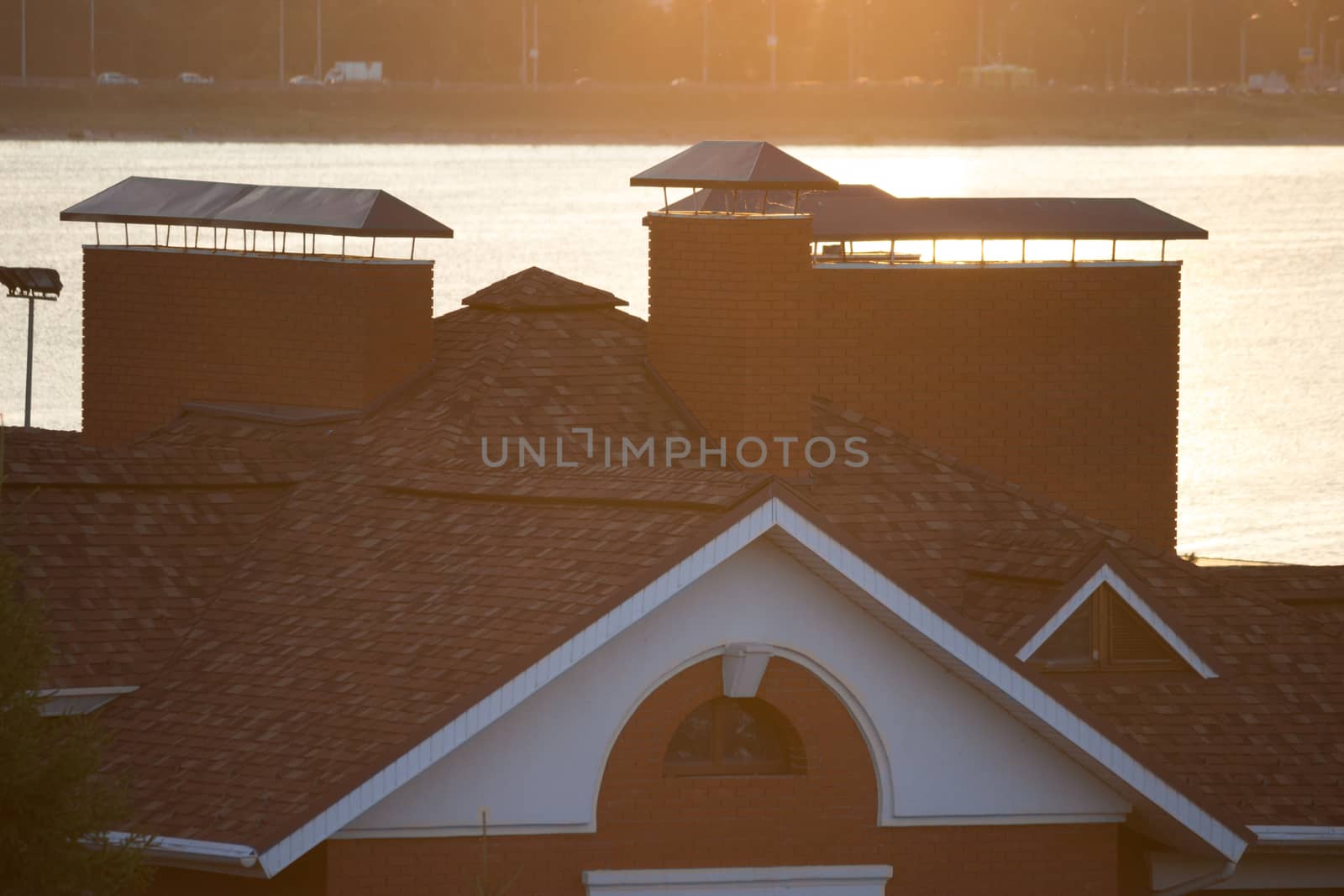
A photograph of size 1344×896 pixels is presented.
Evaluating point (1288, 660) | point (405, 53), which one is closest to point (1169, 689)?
point (1288, 660)

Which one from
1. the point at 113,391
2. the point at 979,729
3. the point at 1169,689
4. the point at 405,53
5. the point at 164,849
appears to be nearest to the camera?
the point at 164,849

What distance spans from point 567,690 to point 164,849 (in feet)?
9.86

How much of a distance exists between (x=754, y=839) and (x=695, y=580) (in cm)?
212

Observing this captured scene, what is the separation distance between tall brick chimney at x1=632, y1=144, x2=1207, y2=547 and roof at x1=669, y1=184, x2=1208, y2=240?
0.20ft

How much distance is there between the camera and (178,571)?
2261 cm

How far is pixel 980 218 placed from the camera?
94.6 ft

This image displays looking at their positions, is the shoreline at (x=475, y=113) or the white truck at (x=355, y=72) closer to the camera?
the shoreline at (x=475, y=113)

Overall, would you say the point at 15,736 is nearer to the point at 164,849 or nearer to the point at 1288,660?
the point at 164,849

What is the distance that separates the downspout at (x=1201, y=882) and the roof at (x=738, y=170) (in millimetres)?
8394

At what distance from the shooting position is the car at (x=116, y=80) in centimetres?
16988

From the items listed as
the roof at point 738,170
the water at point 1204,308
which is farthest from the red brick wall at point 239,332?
the water at point 1204,308

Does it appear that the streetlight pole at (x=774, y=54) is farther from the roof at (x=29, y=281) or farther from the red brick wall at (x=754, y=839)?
the red brick wall at (x=754, y=839)

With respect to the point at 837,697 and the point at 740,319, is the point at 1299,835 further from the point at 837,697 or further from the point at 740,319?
the point at 740,319
